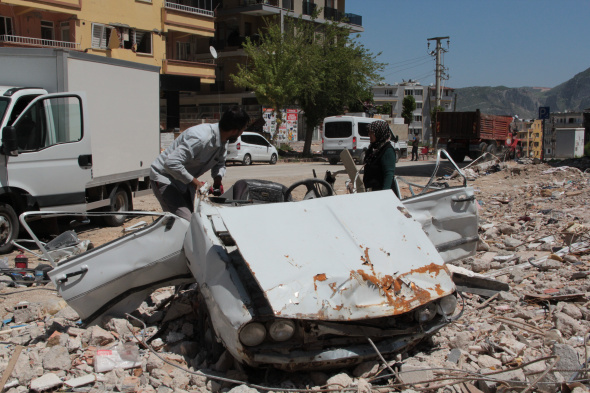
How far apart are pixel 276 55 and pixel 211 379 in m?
32.5

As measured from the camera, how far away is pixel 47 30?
99.0 feet

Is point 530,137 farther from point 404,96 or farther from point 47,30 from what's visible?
point 404,96

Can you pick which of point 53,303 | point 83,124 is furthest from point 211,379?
point 83,124

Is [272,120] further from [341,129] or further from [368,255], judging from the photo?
[368,255]

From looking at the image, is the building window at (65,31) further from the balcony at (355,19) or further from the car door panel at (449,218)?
the balcony at (355,19)

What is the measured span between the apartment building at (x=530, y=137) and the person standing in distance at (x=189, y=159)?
30.7 m

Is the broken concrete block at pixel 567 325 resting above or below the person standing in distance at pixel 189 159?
below

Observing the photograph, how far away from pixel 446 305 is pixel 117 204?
7.83 metres

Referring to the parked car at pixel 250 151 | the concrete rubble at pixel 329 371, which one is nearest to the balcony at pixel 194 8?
the parked car at pixel 250 151

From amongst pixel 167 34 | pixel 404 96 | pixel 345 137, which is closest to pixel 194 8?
pixel 167 34

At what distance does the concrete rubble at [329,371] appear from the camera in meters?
3.53

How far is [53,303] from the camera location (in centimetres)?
548

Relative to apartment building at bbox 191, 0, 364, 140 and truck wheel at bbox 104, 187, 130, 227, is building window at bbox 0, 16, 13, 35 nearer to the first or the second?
apartment building at bbox 191, 0, 364, 140

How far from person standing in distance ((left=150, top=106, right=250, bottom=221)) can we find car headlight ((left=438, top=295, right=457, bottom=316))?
228cm
